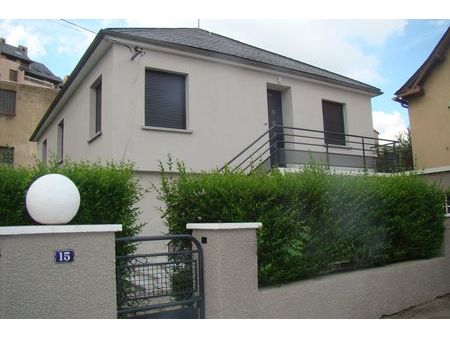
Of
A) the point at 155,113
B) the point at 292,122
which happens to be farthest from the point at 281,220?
the point at 292,122

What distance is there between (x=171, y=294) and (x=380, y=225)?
11.4 feet

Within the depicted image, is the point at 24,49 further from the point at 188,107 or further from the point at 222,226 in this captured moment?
the point at 222,226

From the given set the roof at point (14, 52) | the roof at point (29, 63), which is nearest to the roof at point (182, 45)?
the roof at point (14, 52)

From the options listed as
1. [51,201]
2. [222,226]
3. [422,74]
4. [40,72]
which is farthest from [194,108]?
[40,72]

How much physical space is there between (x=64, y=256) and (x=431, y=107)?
1292 cm

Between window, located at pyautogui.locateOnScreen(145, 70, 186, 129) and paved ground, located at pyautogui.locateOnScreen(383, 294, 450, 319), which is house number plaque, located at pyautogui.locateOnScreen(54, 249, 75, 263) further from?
window, located at pyautogui.locateOnScreen(145, 70, 186, 129)

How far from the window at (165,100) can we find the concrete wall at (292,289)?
5.78m

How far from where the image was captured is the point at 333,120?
44.2 feet

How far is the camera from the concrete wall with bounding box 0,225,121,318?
323 centimetres

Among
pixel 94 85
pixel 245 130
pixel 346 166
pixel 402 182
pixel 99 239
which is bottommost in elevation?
pixel 99 239

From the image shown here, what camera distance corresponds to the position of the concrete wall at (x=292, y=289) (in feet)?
13.9

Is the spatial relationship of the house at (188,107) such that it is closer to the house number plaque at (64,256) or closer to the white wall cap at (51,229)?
the white wall cap at (51,229)

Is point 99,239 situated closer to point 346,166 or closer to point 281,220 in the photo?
point 281,220

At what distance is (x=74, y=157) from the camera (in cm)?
1270
